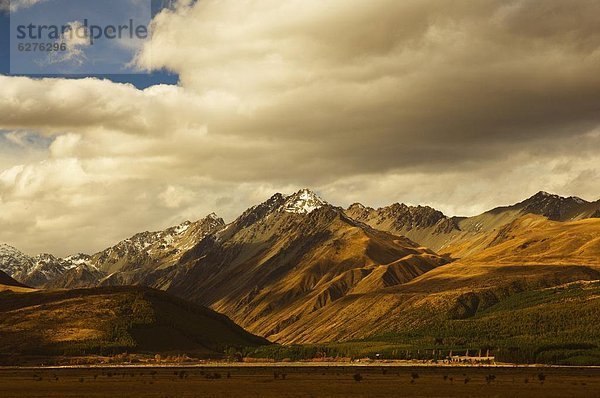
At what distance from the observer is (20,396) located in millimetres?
135625

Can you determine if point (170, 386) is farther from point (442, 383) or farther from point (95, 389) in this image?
point (442, 383)

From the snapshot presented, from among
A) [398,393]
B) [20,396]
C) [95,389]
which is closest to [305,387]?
[398,393]

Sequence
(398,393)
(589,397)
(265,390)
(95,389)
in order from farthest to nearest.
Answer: (95,389) → (265,390) → (398,393) → (589,397)

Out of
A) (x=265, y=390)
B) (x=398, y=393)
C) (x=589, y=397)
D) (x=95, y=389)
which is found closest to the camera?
(x=589, y=397)

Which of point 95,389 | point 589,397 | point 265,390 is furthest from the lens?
point 95,389

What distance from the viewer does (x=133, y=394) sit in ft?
446

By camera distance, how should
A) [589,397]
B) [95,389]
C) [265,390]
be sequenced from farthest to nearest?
1. [95,389]
2. [265,390]
3. [589,397]

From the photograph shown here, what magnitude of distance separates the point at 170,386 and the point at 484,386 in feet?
194

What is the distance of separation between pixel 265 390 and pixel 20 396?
135 feet

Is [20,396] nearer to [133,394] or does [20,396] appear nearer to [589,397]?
[133,394]

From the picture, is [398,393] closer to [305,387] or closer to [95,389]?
[305,387]

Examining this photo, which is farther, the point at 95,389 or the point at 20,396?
the point at 95,389

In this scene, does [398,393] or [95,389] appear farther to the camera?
[95,389]

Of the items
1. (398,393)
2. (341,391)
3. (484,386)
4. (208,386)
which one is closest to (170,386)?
(208,386)
